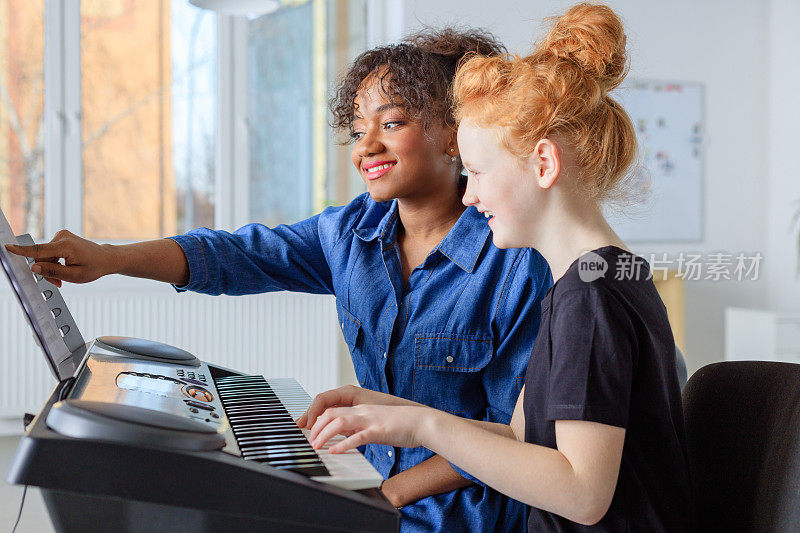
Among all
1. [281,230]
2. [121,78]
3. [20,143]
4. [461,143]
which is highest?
[121,78]

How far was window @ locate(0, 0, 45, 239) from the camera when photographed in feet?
11.5

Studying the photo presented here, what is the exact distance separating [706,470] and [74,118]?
3287mm

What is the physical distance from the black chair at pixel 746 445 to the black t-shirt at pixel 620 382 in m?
0.07

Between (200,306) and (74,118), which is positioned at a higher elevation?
(74,118)

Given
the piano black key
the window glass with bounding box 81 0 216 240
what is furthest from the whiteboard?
the piano black key

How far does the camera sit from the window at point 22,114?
138 inches

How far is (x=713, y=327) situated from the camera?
4465 millimetres

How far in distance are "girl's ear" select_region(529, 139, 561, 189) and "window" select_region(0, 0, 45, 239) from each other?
3.17 meters

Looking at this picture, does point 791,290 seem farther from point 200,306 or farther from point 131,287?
point 131,287

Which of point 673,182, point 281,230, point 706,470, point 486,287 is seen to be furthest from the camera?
point 673,182

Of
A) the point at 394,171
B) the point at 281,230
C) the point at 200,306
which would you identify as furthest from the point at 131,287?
the point at 394,171

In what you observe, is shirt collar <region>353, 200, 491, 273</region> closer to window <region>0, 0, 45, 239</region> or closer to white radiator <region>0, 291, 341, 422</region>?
white radiator <region>0, 291, 341, 422</region>

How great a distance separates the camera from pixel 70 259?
1.11 metres

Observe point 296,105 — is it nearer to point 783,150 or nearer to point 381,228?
point 381,228
